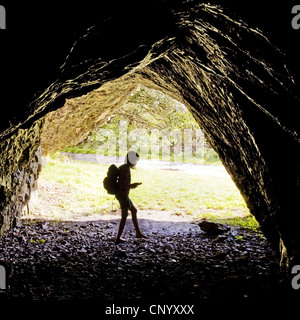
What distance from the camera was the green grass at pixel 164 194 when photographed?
34.7 feet

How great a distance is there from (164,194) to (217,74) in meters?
9.91

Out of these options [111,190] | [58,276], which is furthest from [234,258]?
[58,276]

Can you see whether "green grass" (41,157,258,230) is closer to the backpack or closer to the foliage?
the foliage

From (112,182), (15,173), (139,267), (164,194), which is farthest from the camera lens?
(164,194)

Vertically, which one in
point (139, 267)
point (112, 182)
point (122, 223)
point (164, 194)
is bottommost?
point (139, 267)

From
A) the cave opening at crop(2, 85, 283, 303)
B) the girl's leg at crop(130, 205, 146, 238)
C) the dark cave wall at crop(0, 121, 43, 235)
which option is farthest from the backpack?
the dark cave wall at crop(0, 121, 43, 235)

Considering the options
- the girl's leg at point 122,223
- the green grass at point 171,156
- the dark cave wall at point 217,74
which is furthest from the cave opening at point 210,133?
the green grass at point 171,156

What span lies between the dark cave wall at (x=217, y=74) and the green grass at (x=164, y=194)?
180 inches

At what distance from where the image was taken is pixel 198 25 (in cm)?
325

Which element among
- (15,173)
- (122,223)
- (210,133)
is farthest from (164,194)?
(15,173)

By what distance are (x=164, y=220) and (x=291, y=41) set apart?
7.98m

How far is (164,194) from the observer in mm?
13258

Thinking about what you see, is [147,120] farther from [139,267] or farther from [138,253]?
[139,267]

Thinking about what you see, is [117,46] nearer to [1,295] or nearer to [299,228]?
[299,228]
